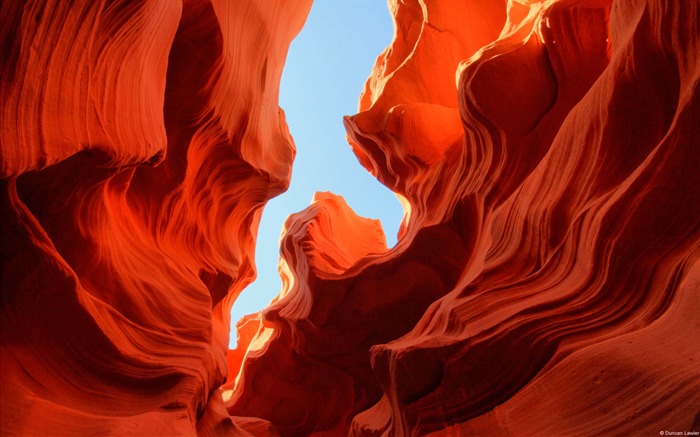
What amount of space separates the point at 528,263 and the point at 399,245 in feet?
7.80

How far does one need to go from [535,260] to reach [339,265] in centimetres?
354

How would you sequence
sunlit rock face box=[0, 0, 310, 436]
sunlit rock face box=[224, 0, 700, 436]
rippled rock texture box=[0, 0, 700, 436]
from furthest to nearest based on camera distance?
sunlit rock face box=[224, 0, 700, 436], rippled rock texture box=[0, 0, 700, 436], sunlit rock face box=[0, 0, 310, 436]

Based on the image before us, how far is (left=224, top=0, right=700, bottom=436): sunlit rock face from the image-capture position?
2926mm

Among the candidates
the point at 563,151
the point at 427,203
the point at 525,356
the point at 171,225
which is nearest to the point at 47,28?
the point at 171,225

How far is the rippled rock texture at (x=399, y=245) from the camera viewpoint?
2.76m

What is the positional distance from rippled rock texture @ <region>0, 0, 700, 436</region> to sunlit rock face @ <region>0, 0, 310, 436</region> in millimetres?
13

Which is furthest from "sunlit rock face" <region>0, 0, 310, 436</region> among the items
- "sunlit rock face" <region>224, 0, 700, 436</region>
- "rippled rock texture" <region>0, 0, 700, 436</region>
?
"sunlit rock face" <region>224, 0, 700, 436</region>

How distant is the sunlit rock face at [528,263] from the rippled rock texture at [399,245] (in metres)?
0.02

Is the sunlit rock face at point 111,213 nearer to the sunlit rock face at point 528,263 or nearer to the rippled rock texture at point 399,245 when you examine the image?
the rippled rock texture at point 399,245

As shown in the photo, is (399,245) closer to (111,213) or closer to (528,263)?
(528,263)

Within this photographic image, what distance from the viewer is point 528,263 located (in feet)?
14.0

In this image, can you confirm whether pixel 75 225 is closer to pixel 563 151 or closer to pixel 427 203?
pixel 563 151

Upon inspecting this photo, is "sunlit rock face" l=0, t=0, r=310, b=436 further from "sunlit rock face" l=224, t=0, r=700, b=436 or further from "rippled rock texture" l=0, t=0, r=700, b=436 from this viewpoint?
"sunlit rock face" l=224, t=0, r=700, b=436

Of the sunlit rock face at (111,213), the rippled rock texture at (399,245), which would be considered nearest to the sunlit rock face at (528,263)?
the rippled rock texture at (399,245)
